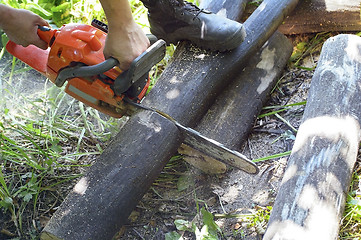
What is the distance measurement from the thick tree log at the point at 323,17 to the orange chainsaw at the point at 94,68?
4.41 ft

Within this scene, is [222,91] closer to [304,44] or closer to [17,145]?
[304,44]

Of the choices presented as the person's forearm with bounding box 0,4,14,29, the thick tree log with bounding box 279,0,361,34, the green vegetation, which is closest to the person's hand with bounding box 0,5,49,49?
the person's forearm with bounding box 0,4,14,29

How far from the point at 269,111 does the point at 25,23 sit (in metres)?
1.63

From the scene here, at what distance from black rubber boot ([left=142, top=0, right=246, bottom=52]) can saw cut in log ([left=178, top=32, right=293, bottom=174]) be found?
0.28 metres

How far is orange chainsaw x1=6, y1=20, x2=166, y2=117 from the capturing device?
220 centimetres

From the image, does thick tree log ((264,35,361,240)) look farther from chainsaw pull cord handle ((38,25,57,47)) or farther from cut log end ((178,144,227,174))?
chainsaw pull cord handle ((38,25,57,47))

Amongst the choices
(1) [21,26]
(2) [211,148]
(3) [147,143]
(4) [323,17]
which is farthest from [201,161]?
(4) [323,17]

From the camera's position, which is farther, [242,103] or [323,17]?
[323,17]

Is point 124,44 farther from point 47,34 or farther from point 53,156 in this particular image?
point 53,156

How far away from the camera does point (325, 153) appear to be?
2.04 meters

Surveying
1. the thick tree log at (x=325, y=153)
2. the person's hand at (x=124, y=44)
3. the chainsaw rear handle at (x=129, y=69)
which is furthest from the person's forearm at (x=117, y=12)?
the thick tree log at (x=325, y=153)

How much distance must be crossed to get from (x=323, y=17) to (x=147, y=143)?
1.80 meters

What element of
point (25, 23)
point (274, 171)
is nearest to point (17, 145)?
point (25, 23)

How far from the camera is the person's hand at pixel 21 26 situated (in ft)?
8.00
